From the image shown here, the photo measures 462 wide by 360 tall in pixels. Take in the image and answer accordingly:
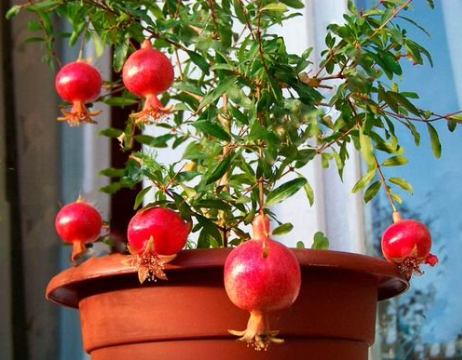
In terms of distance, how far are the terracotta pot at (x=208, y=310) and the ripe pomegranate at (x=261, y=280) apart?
0.12 meters

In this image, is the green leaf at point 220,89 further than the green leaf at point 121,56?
No

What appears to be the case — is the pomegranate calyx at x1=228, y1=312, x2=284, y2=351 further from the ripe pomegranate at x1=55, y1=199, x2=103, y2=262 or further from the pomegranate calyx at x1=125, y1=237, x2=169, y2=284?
the ripe pomegranate at x1=55, y1=199, x2=103, y2=262

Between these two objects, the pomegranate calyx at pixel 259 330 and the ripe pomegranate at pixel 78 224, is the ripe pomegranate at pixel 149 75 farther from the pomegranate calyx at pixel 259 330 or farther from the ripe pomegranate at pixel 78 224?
the pomegranate calyx at pixel 259 330

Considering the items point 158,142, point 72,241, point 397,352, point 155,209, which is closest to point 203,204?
point 155,209

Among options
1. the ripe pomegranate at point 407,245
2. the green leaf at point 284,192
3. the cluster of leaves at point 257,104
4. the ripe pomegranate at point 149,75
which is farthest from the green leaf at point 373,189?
the ripe pomegranate at point 149,75

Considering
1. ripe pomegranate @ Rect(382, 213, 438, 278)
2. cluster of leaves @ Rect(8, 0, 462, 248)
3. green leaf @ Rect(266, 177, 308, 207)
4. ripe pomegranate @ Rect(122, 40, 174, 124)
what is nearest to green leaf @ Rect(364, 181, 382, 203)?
cluster of leaves @ Rect(8, 0, 462, 248)

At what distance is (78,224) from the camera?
3.52 ft

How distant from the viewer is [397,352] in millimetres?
1520

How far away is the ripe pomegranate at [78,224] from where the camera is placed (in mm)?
1076

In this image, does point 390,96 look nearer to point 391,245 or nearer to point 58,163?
point 391,245

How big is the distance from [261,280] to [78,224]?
43 centimetres

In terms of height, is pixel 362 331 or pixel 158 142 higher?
pixel 158 142

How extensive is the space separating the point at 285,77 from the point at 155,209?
9.7 inches

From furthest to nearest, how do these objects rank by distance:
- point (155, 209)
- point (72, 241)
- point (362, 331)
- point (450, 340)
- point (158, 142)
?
point (450, 340)
point (158, 142)
point (72, 241)
point (362, 331)
point (155, 209)
